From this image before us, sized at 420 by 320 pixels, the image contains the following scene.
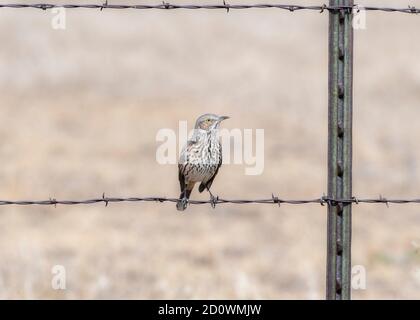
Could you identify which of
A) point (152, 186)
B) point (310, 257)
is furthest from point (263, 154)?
point (310, 257)

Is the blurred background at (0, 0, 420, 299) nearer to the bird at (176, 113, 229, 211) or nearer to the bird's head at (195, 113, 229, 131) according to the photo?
the bird at (176, 113, 229, 211)

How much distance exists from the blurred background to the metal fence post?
12.2 feet

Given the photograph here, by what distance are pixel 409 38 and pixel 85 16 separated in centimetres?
685

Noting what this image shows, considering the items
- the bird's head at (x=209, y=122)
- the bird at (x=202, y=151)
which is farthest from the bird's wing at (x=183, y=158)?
the bird's head at (x=209, y=122)

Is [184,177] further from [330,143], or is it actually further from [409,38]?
[409,38]

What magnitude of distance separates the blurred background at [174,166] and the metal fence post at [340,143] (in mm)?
3708

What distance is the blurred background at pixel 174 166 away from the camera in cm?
1122

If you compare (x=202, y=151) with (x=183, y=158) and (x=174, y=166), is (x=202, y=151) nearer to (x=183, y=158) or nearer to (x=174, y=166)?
(x=183, y=158)

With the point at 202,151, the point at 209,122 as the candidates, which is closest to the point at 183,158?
the point at 202,151

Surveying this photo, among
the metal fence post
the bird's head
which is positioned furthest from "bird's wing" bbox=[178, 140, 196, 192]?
the metal fence post

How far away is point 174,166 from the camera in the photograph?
15164 millimetres

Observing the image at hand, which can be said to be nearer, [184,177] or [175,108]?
[184,177]

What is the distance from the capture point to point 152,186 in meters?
14.7

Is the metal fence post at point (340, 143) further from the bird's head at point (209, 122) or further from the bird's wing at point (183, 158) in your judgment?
the bird's wing at point (183, 158)
